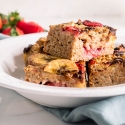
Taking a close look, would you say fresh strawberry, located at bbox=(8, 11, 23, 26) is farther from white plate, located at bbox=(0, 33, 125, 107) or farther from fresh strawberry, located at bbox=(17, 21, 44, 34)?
white plate, located at bbox=(0, 33, 125, 107)

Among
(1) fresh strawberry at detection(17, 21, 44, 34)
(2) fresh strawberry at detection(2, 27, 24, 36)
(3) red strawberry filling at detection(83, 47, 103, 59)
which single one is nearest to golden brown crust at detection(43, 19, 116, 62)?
(3) red strawberry filling at detection(83, 47, 103, 59)

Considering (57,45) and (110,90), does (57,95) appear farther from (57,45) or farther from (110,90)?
(57,45)

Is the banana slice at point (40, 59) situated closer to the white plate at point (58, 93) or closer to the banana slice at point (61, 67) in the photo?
the banana slice at point (61, 67)

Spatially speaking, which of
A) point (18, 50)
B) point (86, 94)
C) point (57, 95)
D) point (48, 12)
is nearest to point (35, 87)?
point (57, 95)

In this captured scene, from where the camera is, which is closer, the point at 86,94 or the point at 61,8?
the point at 86,94

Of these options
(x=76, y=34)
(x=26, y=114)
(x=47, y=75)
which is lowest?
(x=26, y=114)

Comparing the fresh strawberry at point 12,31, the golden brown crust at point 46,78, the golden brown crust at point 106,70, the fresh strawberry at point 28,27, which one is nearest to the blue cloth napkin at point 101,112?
the golden brown crust at point 46,78
